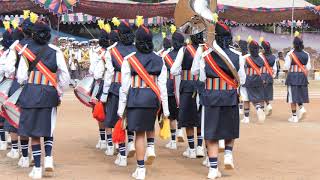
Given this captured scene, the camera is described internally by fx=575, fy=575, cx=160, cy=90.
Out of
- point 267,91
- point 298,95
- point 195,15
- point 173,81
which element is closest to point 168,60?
point 173,81

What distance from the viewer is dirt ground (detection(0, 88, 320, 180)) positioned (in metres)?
7.04

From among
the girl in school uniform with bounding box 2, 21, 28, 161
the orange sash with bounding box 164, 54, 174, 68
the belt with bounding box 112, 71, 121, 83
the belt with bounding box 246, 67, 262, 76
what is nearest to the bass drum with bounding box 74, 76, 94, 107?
the belt with bounding box 112, 71, 121, 83

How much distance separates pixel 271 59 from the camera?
1295 cm

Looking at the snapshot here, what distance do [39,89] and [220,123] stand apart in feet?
7.01

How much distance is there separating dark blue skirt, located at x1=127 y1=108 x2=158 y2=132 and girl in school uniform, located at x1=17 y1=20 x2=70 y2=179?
0.87 metres

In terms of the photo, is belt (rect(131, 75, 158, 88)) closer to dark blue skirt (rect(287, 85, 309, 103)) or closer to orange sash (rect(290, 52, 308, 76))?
orange sash (rect(290, 52, 308, 76))

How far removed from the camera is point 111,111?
7.68 metres

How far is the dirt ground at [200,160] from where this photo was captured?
7.04m

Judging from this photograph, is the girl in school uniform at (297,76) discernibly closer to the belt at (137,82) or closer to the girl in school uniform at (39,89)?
the belt at (137,82)

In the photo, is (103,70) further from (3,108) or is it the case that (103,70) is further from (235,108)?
(235,108)

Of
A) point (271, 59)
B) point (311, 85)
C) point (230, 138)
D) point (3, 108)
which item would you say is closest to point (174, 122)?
point (230, 138)

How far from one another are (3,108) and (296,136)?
17.8 ft

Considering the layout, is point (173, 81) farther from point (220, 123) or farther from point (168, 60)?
point (220, 123)

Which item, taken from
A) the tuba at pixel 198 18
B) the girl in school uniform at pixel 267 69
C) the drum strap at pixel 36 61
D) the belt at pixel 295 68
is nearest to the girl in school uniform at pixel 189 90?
the tuba at pixel 198 18
